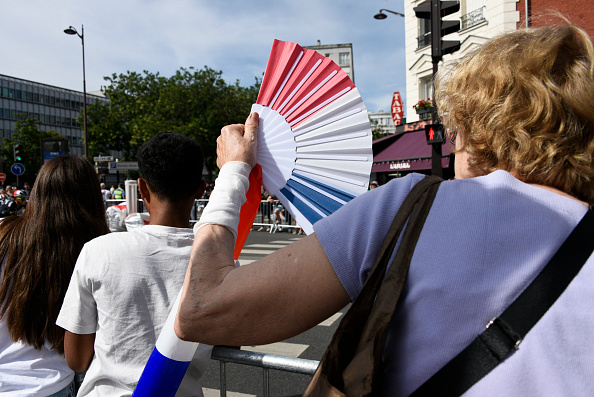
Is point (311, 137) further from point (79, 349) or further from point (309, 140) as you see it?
point (79, 349)

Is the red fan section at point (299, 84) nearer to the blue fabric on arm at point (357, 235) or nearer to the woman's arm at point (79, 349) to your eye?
the blue fabric on arm at point (357, 235)

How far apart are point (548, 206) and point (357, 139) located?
586 millimetres

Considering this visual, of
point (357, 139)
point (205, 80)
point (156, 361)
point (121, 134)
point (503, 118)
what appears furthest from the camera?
point (121, 134)

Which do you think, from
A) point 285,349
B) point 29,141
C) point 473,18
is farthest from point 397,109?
point 29,141

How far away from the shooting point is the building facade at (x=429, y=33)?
13602mm

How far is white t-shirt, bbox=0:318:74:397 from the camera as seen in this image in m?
1.66

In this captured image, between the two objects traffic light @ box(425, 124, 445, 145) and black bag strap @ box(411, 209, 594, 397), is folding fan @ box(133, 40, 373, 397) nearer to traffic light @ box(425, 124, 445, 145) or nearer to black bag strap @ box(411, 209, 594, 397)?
black bag strap @ box(411, 209, 594, 397)

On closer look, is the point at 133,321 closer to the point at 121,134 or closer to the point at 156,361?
the point at 156,361

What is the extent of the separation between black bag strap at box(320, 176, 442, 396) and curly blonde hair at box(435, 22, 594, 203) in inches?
8.5

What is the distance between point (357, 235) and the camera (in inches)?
31.8

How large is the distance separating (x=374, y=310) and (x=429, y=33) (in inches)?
704

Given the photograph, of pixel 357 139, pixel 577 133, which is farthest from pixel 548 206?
pixel 357 139

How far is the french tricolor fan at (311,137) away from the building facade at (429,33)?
13.4 meters

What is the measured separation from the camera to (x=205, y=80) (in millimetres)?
25328
